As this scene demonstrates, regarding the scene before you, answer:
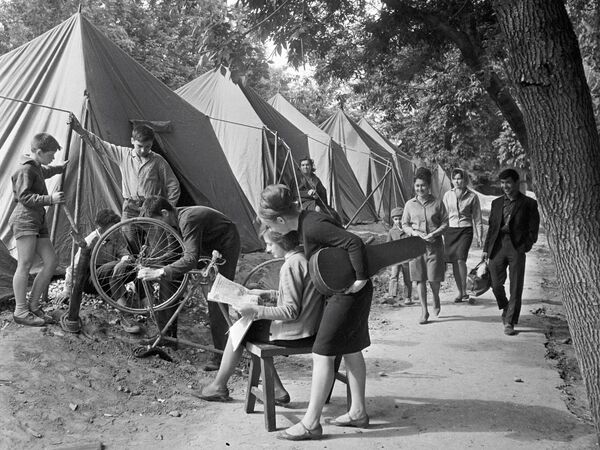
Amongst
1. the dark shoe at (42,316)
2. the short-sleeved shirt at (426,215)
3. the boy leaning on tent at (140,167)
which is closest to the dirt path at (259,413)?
the dark shoe at (42,316)

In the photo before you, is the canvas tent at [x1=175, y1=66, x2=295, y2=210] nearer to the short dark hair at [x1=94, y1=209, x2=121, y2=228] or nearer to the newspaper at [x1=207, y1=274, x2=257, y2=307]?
the short dark hair at [x1=94, y1=209, x2=121, y2=228]

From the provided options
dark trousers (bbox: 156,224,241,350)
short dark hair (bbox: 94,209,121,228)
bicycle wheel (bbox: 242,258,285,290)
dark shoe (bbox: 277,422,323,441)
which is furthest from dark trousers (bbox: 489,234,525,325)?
short dark hair (bbox: 94,209,121,228)

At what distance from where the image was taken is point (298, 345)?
4.23m

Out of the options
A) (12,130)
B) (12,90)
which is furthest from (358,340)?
(12,90)

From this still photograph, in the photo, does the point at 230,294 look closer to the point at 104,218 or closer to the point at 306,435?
the point at 306,435

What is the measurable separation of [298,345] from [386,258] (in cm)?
80

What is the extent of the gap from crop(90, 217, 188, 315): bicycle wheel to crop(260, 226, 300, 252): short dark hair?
52.8 inches

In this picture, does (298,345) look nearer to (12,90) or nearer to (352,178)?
(12,90)

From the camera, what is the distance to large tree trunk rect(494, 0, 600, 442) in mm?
3758

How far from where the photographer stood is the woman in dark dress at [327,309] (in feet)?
13.0

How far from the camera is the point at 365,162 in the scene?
1928cm

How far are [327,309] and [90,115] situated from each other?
4656mm

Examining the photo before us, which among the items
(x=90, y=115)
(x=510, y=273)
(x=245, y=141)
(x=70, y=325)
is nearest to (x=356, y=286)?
(x=70, y=325)

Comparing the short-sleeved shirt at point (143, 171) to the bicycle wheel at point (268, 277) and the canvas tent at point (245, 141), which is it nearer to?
the bicycle wheel at point (268, 277)
